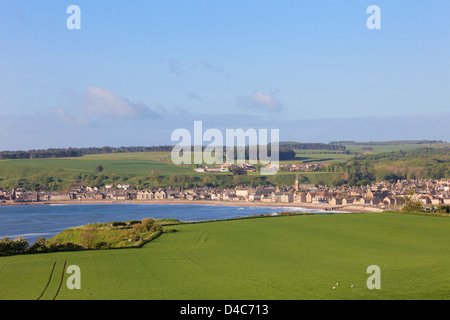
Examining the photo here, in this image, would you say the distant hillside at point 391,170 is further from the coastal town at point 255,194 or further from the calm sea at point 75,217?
the calm sea at point 75,217

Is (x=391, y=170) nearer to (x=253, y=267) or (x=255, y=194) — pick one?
(x=255, y=194)

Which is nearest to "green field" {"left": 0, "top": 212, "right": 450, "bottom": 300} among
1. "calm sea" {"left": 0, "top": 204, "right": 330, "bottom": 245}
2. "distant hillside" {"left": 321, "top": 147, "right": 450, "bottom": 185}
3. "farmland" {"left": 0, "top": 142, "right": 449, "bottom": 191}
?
"calm sea" {"left": 0, "top": 204, "right": 330, "bottom": 245}

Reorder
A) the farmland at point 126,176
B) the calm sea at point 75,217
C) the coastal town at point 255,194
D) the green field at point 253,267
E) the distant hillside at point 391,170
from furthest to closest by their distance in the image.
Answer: the farmland at point 126,176
the distant hillside at point 391,170
the coastal town at point 255,194
the calm sea at point 75,217
the green field at point 253,267

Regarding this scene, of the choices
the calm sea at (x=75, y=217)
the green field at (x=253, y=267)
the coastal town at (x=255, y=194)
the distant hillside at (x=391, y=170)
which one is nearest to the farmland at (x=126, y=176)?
the distant hillside at (x=391, y=170)

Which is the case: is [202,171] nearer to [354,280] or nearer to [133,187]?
[133,187]

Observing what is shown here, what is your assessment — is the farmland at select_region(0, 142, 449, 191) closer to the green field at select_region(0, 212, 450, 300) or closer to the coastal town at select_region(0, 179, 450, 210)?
the coastal town at select_region(0, 179, 450, 210)

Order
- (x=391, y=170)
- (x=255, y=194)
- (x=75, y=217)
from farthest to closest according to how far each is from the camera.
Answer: (x=391, y=170), (x=255, y=194), (x=75, y=217)

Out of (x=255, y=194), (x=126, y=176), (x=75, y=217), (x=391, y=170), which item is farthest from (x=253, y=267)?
(x=126, y=176)
